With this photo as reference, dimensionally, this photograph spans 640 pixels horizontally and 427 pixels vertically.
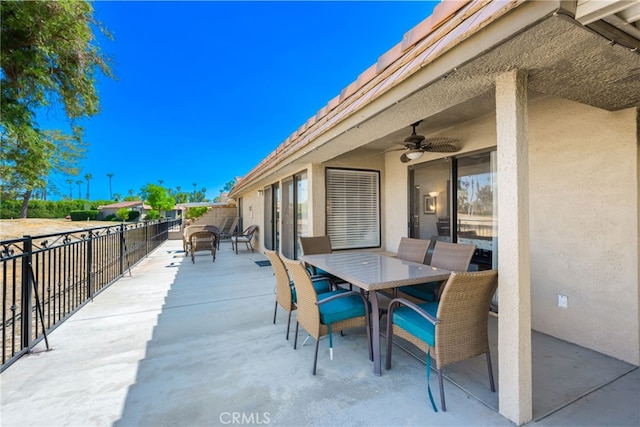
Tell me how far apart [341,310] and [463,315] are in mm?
1036

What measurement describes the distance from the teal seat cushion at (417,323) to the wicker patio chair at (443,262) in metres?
0.65

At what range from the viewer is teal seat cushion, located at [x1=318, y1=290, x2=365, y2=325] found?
8.30 feet

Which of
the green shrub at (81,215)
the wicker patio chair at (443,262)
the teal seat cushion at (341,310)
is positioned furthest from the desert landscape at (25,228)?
the green shrub at (81,215)

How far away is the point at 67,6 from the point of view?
20.8 ft

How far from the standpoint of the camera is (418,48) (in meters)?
2.09

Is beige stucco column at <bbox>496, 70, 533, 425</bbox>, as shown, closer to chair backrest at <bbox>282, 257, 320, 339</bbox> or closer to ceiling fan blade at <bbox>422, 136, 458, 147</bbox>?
chair backrest at <bbox>282, 257, 320, 339</bbox>

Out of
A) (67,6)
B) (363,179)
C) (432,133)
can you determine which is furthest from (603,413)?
(67,6)

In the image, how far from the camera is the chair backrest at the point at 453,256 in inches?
119

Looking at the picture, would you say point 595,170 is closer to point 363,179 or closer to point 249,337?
point 363,179

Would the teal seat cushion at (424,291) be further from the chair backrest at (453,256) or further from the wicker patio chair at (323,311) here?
the wicker patio chair at (323,311)

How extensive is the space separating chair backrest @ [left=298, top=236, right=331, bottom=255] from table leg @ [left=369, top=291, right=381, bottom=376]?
2084 millimetres

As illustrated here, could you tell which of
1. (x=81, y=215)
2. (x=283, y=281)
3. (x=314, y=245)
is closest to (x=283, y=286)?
(x=283, y=281)

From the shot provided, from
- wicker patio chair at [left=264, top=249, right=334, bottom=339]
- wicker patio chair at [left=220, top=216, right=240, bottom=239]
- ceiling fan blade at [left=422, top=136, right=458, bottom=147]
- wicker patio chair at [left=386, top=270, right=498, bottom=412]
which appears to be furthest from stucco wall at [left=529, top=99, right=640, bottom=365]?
wicker patio chair at [left=220, top=216, right=240, bottom=239]

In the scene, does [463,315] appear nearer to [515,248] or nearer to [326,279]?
[515,248]
